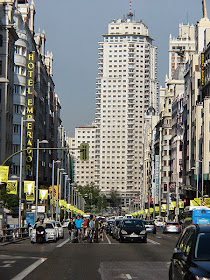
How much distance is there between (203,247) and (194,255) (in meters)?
0.28

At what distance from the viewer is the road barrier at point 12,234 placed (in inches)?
1879

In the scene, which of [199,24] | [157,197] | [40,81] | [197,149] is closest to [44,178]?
[40,81]

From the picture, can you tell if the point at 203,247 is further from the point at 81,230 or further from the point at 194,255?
the point at 81,230

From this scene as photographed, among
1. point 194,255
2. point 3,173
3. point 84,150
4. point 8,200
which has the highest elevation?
point 84,150

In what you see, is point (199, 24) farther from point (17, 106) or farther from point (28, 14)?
point (17, 106)

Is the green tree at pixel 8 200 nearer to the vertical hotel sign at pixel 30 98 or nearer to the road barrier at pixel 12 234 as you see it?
the road barrier at pixel 12 234

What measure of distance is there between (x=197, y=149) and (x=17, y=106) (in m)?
39.0

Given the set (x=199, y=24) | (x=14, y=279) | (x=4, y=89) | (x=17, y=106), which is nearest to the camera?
(x=14, y=279)

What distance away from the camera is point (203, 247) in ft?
42.2

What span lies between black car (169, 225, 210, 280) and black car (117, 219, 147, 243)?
1344 inches

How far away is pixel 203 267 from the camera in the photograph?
39.2ft

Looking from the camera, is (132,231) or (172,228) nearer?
(132,231)

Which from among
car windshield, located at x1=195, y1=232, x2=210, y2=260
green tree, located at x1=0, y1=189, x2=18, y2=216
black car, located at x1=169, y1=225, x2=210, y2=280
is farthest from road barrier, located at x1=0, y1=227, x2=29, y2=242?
car windshield, located at x1=195, y1=232, x2=210, y2=260

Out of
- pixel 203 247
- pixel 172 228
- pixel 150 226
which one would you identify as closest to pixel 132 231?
pixel 150 226
